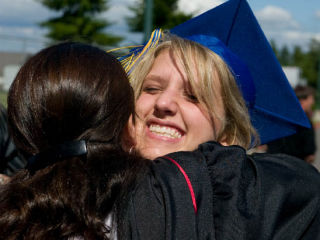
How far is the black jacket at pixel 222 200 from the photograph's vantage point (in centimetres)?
121

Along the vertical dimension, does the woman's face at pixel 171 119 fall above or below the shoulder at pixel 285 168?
above

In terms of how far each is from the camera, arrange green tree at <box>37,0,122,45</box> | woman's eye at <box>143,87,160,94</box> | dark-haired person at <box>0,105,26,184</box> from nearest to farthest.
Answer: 1. woman's eye at <box>143,87,160,94</box>
2. dark-haired person at <box>0,105,26,184</box>
3. green tree at <box>37,0,122,45</box>

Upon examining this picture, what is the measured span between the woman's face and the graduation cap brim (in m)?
0.43

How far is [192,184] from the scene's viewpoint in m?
1.26

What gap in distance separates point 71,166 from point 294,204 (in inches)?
31.5

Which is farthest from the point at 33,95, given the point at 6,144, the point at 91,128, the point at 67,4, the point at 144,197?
the point at 67,4

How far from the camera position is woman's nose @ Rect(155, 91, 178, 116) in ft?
6.01

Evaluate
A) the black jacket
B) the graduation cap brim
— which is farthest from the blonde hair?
the black jacket

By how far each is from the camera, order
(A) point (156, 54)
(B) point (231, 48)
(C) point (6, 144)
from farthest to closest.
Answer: (C) point (6, 144)
(B) point (231, 48)
(A) point (156, 54)

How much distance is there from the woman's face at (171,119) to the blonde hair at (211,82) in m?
0.05

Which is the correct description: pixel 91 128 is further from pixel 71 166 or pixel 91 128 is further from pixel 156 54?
pixel 156 54

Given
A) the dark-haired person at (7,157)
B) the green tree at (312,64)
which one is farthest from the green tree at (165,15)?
the dark-haired person at (7,157)

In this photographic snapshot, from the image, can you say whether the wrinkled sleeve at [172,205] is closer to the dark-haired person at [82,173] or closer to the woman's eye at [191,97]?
the dark-haired person at [82,173]

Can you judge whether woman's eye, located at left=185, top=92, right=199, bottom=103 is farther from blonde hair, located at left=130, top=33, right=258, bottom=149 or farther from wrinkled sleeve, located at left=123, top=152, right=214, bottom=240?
wrinkled sleeve, located at left=123, top=152, right=214, bottom=240
